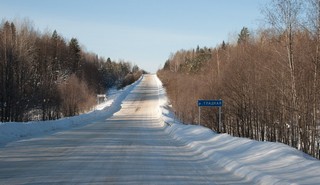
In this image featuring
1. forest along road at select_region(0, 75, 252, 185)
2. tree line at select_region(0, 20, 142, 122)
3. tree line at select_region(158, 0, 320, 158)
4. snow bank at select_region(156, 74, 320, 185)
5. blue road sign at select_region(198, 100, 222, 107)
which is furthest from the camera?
tree line at select_region(0, 20, 142, 122)

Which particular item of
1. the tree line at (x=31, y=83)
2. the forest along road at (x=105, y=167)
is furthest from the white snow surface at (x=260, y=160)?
the tree line at (x=31, y=83)

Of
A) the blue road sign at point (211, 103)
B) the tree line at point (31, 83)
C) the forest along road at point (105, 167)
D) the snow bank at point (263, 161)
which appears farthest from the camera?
the tree line at point (31, 83)

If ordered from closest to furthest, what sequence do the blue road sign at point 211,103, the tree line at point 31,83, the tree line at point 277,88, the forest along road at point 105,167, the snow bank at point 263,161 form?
the snow bank at point 263,161 < the forest along road at point 105,167 < the tree line at point 277,88 < the blue road sign at point 211,103 < the tree line at point 31,83

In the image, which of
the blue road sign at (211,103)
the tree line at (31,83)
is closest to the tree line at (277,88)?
the blue road sign at (211,103)

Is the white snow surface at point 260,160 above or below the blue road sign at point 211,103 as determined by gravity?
below

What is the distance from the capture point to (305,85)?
19781 mm

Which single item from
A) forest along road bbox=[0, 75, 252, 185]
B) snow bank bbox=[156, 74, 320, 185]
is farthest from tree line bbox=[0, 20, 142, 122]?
snow bank bbox=[156, 74, 320, 185]

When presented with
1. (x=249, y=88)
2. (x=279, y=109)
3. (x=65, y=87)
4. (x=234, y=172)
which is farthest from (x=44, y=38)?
(x=234, y=172)

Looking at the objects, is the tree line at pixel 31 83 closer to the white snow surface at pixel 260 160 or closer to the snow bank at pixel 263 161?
the white snow surface at pixel 260 160

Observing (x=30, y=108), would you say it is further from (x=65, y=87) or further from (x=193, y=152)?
(x=193, y=152)

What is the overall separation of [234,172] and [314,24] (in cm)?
935

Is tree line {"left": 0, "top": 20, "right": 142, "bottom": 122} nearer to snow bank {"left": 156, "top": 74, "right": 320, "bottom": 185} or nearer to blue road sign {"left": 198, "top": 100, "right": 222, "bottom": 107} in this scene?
blue road sign {"left": 198, "top": 100, "right": 222, "bottom": 107}

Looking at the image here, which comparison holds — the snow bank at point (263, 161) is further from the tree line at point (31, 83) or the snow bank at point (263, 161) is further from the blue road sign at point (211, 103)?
the tree line at point (31, 83)

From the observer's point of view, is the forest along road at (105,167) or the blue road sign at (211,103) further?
the blue road sign at (211,103)
